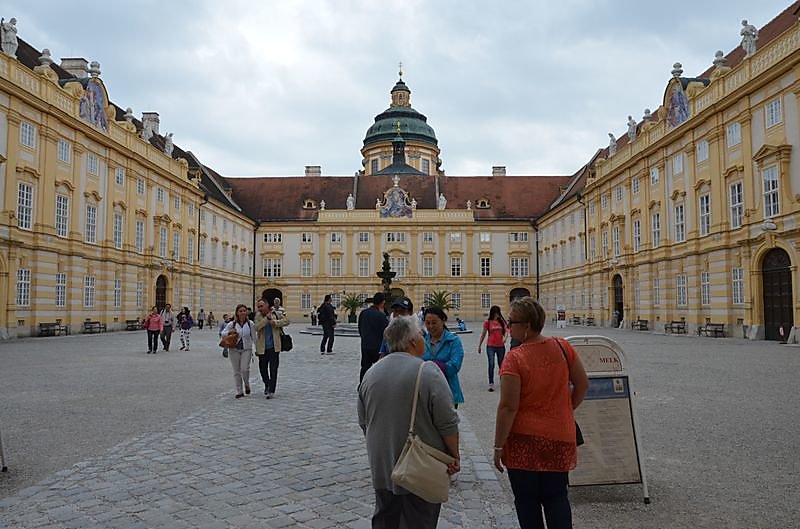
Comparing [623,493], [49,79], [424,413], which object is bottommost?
[623,493]

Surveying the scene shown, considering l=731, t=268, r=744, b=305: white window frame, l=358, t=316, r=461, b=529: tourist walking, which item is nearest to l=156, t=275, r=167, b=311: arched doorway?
l=731, t=268, r=744, b=305: white window frame

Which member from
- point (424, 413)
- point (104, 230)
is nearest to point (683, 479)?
point (424, 413)

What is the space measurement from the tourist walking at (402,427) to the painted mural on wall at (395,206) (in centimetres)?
5449

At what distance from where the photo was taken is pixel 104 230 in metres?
33.0

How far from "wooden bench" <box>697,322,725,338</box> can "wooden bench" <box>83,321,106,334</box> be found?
2812 centimetres

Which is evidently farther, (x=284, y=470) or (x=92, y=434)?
(x=92, y=434)

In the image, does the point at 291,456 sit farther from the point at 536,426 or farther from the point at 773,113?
the point at 773,113

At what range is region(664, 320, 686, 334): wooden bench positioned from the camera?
2983 centimetres

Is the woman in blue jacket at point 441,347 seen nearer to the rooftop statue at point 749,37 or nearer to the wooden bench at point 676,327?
the rooftop statue at point 749,37

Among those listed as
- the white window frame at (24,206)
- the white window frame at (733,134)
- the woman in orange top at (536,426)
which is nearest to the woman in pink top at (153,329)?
the white window frame at (24,206)

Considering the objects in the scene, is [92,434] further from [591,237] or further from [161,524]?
[591,237]

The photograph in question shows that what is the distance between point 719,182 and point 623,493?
81.5 ft

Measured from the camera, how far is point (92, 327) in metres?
30.9

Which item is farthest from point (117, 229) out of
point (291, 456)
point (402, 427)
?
point (402, 427)
